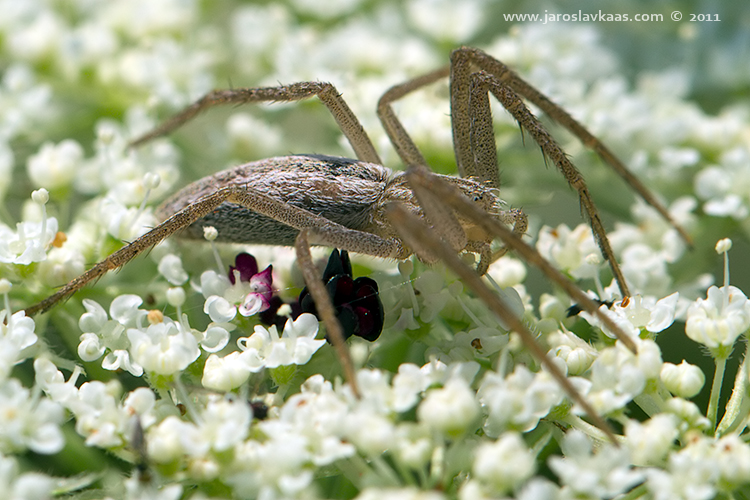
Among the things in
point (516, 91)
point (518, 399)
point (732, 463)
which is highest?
point (516, 91)

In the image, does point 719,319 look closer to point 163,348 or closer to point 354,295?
point 354,295

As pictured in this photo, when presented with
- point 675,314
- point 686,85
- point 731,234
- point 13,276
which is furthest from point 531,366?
point 686,85

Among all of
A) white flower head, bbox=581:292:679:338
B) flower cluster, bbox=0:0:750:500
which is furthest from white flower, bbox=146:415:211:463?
white flower head, bbox=581:292:679:338

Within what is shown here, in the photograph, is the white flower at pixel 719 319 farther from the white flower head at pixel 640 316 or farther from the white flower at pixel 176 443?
the white flower at pixel 176 443

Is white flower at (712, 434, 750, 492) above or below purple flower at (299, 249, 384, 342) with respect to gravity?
below

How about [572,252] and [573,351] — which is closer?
[573,351]

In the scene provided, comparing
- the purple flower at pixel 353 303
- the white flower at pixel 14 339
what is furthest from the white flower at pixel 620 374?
the white flower at pixel 14 339

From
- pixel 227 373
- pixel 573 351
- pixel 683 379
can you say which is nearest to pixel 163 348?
pixel 227 373

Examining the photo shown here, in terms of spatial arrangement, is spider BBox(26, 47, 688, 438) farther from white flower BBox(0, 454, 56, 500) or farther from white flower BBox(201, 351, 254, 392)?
white flower BBox(0, 454, 56, 500)
